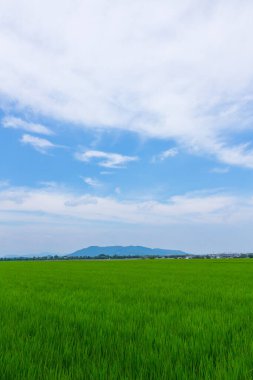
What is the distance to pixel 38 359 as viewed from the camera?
318 cm

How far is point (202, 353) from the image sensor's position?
343 cm

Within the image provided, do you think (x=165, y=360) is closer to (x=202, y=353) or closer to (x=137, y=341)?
(x=202, y=353)

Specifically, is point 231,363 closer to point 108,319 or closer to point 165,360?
point 165,360

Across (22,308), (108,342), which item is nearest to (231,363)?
(108,342)

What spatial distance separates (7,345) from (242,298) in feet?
18.9

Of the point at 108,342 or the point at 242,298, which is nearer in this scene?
the point at 108,342

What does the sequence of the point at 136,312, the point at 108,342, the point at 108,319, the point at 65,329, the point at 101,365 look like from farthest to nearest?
the point at 136,312, the point at 108,319, the point at 65,329, the point at 108,342, the point at 101,365

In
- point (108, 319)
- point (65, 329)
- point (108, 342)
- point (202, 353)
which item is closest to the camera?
point (202, 353)

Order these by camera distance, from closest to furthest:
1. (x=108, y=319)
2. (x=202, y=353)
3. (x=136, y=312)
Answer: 1. (x=202, y=353)
2. (x=108, y=319)
3. (x=136, y=312)

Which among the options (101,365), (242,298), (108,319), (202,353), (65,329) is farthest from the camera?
(242,298)

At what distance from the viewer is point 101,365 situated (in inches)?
118

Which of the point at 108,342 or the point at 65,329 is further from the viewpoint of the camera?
the point at 65,329

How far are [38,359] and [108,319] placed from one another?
6.32ft

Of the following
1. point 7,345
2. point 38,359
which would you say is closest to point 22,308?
point 7,345
